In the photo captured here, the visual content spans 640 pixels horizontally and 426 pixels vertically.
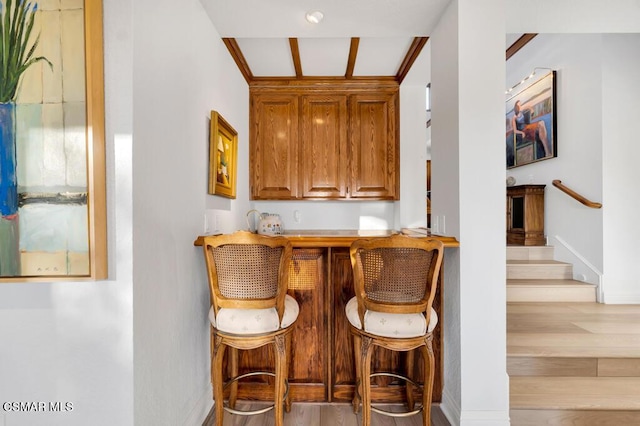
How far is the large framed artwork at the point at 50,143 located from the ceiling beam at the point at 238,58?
4.25 ft

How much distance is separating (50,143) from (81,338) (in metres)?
0.75

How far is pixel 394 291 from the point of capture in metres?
1.49

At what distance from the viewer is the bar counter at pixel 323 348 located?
6.46ft

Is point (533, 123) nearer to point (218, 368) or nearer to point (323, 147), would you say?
point (323, 147)

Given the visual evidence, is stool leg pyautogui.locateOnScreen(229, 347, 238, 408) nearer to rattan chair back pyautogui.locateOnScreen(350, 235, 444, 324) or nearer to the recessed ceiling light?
rattan chair back pyautogui.locateOnScreen(350, 235, 444, 324)

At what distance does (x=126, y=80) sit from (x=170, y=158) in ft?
1.27

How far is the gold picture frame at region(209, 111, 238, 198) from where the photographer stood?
202cm

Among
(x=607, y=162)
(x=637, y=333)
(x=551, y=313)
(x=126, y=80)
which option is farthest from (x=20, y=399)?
(x=607, y=162)

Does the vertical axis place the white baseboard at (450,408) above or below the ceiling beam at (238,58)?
below

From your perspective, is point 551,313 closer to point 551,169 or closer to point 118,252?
point 551,169

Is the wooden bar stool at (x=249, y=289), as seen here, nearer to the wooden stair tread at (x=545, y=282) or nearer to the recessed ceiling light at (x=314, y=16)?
the recessed ceiling light at (x=314, y=16)

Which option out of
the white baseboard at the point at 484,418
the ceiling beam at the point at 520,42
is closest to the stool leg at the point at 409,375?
the white baseboard at the point at 484,418

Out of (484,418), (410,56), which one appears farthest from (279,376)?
(410,56)

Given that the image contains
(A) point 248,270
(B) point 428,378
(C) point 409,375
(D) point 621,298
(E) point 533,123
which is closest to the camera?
(A) point 248,270
